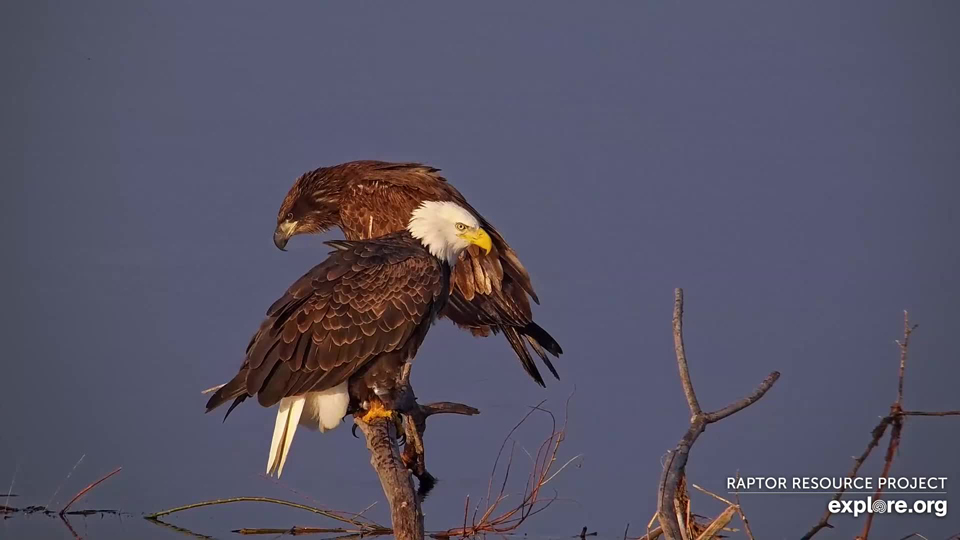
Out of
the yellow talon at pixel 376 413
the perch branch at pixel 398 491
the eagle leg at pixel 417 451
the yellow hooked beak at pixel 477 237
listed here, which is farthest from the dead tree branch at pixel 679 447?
the eagle leg at pixel 417 451

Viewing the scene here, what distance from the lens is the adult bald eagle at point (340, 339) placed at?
551 cm

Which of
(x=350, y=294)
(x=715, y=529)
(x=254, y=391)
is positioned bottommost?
(x=715, y=529)

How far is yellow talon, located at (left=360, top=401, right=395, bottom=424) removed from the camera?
5555mm

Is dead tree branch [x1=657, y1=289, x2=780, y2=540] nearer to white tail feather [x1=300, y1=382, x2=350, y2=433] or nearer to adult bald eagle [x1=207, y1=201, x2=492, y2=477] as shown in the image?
adult bald eagle [x1=207, y1=201, x2=492, y2=477]

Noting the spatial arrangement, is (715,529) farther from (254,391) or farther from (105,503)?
(105,503)

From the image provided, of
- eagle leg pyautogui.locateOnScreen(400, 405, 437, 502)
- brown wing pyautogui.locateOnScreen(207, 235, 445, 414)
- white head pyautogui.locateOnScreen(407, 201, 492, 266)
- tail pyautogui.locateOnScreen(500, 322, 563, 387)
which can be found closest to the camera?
brown wing pyautogui.locateOnScreen(207, 235, 445, 414)

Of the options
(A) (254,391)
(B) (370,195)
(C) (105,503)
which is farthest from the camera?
(B) (370,195)

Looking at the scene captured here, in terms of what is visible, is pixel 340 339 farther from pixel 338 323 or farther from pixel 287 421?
pixel 287 421

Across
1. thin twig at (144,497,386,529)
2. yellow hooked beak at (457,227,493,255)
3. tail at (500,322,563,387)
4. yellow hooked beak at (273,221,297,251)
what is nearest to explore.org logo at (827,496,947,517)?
tail at (500,322,563,387)

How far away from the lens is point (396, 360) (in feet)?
19.0

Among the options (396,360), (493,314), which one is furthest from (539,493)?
(396,360)

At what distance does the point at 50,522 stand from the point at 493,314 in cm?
253

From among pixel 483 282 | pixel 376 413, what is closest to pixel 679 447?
pixel 376 413

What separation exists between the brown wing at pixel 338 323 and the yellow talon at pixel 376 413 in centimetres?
18
